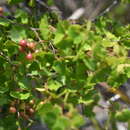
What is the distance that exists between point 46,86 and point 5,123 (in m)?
0.30

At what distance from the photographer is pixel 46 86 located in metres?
1.32

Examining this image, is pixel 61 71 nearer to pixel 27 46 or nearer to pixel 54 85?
pixel 54 85

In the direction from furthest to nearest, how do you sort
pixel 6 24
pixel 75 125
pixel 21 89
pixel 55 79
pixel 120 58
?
1. pixel 6 24
2. pixel 21 89
3. pixel 55 79
4. pixel 120 58
5. pixel 75 125

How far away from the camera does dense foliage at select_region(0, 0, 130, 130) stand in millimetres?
1201

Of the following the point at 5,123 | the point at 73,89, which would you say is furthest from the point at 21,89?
the point at 73,89

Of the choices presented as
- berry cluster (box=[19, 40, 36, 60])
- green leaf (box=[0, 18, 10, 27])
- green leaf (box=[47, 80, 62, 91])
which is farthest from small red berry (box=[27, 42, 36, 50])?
green leaf (box=[0, 18, 10, 27])

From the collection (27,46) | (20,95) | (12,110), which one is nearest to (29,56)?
(27,46)

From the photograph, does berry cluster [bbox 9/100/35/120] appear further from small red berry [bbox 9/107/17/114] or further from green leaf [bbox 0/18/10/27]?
green leaf [bbox 0/18/10/27]

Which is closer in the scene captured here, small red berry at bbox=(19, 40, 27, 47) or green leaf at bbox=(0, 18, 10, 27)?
Result: small red berry at bbox=(19, 40, 27, 47)

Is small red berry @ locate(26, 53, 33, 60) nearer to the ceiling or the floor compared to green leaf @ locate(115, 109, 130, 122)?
nearer to the ceiling

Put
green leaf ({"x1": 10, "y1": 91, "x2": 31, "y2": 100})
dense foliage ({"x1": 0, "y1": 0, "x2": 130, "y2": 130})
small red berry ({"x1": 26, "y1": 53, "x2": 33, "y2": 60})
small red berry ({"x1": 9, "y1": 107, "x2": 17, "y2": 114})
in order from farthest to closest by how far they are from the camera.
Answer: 1. small red berry ({"x1": 9, "y1": 107, "x2": 17, "y2": 114})
2. green leaf ({"x1": 10, "y1": 91, "x2": 31, "y2": 100})
3. small red berry ({"x1": 26, "y1": 53, "x2": 33, "y2": 60})
4. dense foliage ({"x1": 0, "y1": 0, "x2": 130, "y2": 130})

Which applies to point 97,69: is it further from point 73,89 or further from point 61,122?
point 61,122

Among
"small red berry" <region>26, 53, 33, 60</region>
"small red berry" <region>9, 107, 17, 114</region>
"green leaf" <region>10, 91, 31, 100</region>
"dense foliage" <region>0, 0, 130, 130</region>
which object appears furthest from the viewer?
"small red berry" <region>9, 107, 17, 114</region>

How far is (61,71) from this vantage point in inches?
50.2
